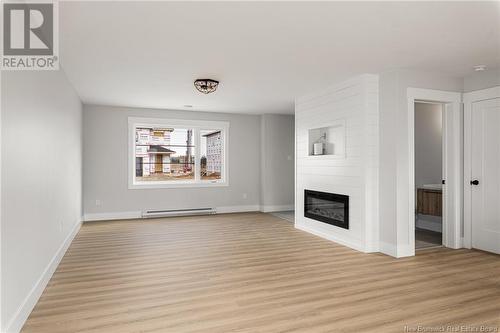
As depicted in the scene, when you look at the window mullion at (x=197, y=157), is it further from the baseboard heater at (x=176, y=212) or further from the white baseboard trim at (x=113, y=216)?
the white baseboard trim at (x=113, y=216)

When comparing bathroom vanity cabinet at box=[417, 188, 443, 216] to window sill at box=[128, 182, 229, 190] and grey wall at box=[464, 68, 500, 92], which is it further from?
window sill at box=[128, 182, 229, 190]

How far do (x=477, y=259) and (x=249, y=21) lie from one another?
13.2 feet

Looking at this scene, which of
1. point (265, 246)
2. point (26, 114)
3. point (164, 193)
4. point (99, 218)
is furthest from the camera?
point (164, 193)

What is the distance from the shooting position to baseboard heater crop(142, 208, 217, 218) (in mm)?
7414

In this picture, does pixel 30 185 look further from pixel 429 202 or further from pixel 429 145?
pixel 429 145

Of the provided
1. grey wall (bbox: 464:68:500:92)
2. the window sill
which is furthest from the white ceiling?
the window sill

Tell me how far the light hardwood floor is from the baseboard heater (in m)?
2.26

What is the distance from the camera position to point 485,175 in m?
4.52

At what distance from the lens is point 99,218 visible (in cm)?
712

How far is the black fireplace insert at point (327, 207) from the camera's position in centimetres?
493

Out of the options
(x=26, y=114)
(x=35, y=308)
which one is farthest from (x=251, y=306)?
(x=26, y=114)

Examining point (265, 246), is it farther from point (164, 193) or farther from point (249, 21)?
point (164, 193)

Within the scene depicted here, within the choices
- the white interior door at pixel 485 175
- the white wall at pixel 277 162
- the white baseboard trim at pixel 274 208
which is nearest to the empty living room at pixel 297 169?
the white interior door at pixel 485 175

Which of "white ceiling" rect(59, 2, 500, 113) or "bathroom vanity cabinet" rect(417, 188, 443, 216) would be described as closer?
"white ceiling" rect(59, 2, 500, 113)
